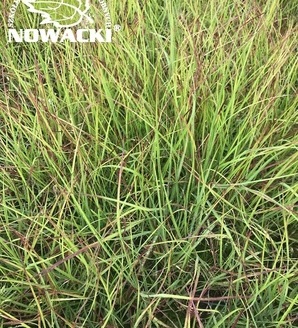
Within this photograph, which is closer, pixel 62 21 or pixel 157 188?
pixel 157 188

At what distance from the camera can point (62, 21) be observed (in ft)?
4.77

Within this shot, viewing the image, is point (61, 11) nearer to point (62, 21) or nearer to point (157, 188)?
point (62, 21)

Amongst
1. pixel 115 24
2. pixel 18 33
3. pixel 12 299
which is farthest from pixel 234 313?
pixel 18 33

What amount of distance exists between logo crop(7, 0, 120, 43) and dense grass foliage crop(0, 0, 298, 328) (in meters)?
0.07

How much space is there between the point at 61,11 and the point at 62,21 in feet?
0.12

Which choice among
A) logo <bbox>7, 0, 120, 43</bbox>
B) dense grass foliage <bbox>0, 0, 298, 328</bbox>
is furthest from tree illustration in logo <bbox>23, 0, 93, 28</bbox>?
dense grass foliage <bbox>0, 0, 298, 328</bbox>

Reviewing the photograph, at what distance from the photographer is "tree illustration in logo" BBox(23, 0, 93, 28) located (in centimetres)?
144

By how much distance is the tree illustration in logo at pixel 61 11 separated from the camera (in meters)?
1.44

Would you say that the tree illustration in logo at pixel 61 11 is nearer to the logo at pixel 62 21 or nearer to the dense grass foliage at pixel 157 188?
the logo at pixel 62 21

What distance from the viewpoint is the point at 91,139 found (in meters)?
1.10

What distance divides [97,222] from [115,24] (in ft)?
1.83

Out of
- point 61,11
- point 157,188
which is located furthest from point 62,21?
point 157,188

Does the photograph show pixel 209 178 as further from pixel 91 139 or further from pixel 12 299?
pixel 12 299

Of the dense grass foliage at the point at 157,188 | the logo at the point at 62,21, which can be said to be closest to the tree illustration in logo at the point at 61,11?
the logo at the point at 62,21
